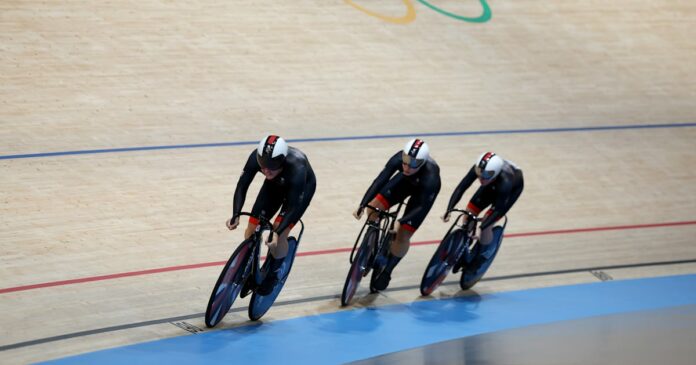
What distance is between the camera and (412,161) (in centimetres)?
553

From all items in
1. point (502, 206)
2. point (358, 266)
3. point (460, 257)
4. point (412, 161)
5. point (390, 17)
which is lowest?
point (460, 257)

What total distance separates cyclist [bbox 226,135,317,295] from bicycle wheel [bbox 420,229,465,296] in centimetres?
109

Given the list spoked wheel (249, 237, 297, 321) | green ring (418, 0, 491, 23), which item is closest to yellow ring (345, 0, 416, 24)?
green ring (418, 0, 491, 23)

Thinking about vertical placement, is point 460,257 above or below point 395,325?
above

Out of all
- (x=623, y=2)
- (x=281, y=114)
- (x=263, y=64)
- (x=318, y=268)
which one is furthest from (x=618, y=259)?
(x=623, y=2)

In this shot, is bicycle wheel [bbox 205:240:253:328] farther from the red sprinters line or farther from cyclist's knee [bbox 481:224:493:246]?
cyclist's knee [bbox 481:224:493:246]

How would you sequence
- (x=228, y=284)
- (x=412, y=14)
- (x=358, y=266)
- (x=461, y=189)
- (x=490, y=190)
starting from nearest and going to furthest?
1. (x=228, y=284)
2. (x=358, y=266)
3. (x=461, y=189)
4. (x=490, y=190)
5. (x=412, y=14)

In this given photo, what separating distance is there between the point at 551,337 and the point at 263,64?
4.58m

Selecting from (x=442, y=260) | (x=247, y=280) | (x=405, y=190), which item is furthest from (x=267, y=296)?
(x=442, y=260)

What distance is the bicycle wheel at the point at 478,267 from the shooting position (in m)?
6.20

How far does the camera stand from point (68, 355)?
4801 mm

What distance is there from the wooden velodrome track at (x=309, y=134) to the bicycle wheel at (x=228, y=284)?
0.52 ft

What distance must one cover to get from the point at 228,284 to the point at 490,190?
1927mm

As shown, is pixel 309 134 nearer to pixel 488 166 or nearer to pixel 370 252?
pixel 370 252
